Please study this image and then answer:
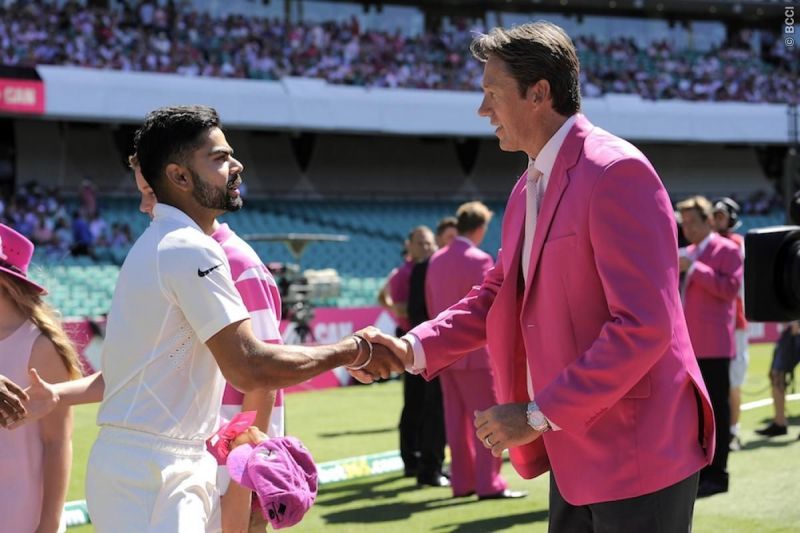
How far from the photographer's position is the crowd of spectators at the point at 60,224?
23.9 metres

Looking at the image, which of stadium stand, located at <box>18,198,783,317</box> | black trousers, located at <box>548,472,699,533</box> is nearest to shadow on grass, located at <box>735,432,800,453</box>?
black trousers, located at <box>548,472,699,533</box>

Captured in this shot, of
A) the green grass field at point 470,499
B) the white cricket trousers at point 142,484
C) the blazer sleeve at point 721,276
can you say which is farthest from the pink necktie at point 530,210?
the blazer sleeve at point 721,276

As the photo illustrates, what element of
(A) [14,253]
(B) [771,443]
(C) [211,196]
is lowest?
(B) [771,443]

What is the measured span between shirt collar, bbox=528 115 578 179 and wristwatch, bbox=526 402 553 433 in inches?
29.9

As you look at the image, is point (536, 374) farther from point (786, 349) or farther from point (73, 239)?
point (73, 239)

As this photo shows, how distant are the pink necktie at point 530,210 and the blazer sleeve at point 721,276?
553 centimetres

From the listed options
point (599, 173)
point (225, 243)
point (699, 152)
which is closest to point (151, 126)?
point (225, 243)

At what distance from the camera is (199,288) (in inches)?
118

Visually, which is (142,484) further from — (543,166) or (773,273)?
(773,273)

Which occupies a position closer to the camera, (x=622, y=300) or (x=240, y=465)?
(x=622, y=300)

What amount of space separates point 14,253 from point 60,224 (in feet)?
71.9

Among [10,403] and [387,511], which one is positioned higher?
[10,403]

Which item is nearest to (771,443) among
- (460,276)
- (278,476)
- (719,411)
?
(719,411)

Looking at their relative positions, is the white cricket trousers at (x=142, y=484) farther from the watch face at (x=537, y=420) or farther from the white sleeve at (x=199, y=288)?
the watch face at (x=537, y=420)
